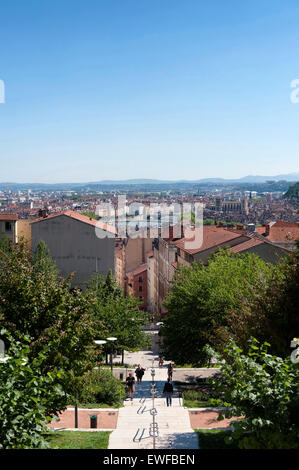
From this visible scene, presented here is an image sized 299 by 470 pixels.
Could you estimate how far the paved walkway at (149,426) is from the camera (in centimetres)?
1423

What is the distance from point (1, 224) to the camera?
58.6m

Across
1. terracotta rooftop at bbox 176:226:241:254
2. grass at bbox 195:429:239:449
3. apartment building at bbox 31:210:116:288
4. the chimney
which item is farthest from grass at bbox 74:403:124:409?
the chimney

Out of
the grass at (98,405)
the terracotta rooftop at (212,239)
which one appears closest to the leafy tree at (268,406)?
the grass at (98,405)

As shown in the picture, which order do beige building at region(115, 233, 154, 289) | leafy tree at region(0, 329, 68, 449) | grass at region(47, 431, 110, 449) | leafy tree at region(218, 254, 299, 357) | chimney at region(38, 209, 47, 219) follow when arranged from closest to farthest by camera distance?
leafy tree at region(0, 329, 68, 449), grass at region(47, 431, 110, 449), leafy tree at region(218, 254, 299, 357), chimney at region(38, 209, 47, 219), beige building at region(115, 233, 154, 289)

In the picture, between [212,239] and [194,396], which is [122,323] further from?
[212,239]

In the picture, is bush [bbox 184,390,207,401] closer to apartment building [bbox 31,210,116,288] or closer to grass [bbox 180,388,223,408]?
grass [bbox 180,388,223,408]

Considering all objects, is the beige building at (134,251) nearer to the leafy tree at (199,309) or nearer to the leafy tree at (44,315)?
the leafy tree at (199,309)

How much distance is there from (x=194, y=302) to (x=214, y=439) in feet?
46.5

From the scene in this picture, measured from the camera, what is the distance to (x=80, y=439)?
14164 mm

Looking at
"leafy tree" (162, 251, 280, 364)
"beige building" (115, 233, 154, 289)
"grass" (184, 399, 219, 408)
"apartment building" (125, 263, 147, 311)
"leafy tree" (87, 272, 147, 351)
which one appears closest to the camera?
"grass" (184, 399, 219, 408)

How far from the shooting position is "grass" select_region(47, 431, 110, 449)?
13336mm

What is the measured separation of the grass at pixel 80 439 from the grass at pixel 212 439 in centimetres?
262

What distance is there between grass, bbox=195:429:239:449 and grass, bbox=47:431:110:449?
262cm
